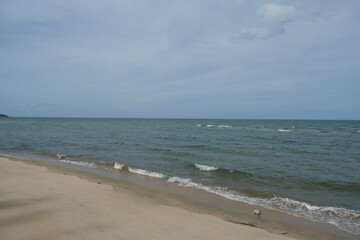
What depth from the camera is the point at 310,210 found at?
725 cm

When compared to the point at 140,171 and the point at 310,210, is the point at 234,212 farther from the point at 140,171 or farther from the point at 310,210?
the point at 140,171

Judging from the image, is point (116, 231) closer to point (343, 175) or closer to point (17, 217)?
point (17, 217)

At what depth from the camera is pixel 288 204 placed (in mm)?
7691

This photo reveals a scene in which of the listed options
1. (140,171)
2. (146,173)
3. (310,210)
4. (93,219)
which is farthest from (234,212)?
(140,171)

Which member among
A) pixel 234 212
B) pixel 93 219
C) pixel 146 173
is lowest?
pixel 146 173

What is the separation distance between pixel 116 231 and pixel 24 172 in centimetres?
633

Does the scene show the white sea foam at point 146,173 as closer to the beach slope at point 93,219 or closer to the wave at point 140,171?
the wave at point 140,171

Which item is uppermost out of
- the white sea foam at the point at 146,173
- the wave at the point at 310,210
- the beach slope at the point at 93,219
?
the beach slope at the point at 93,219

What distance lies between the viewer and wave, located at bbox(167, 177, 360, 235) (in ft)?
21.1

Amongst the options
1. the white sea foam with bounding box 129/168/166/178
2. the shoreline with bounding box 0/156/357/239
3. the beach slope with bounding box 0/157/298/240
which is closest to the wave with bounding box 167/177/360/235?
the shoreline with bounding box 0/156/357/239

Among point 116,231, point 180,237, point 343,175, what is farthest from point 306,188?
point 116,231

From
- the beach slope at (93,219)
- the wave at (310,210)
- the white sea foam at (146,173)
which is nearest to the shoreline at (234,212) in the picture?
the wave at (310,210)

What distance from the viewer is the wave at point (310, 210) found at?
6.45 m

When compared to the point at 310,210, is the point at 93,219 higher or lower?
higher
